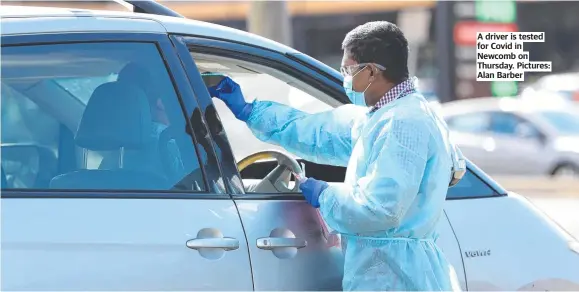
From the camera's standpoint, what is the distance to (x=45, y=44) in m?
2.81

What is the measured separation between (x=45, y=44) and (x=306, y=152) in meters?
1.05

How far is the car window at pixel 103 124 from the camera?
2844 mm

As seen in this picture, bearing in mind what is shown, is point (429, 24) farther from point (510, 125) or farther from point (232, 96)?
point (232, 96)

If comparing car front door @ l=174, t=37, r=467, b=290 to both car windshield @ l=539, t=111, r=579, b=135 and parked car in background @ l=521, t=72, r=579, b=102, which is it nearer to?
car windshield @ l=539, t=111, r=579, b=135

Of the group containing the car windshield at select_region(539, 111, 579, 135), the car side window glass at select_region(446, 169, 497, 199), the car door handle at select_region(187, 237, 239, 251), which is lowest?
the car windshield at select_region(539, 111, 579, 135)

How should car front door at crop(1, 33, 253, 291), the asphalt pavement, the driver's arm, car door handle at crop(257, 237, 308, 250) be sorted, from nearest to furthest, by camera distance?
car front door at crop(1, 33, 253, 291)
car door handle at crop(257, 237, 308, 250)
the driver's arm
the asphalt pavement

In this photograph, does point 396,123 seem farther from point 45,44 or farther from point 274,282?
point 45,44

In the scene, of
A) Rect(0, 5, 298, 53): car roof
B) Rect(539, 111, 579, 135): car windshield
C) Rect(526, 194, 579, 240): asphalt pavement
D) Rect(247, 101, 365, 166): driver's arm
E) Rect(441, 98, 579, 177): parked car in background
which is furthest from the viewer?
Result: Rect(441, 98, 579, 177): parked car in background

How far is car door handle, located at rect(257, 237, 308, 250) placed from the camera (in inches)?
116

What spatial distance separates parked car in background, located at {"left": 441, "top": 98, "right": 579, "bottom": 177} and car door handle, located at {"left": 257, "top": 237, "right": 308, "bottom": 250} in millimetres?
13137

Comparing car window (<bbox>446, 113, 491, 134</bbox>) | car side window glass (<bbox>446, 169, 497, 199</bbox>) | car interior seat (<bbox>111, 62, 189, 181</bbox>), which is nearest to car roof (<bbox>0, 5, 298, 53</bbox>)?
car interior seat (<bbox>111, 62, 189, 181</bbox>)

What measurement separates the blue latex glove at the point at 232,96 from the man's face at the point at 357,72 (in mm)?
551

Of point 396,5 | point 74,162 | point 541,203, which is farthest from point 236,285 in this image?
point 396,5

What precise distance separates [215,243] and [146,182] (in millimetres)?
270
